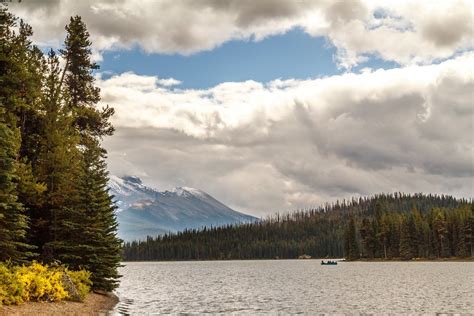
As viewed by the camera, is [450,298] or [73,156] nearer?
[73,156]

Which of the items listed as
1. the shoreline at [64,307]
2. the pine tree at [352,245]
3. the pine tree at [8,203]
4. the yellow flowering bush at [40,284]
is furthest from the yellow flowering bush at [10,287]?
the pine tree at [352,245]

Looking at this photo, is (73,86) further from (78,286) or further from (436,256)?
(436,256)

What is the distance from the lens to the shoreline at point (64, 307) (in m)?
25.4

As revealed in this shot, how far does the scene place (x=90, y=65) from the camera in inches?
1989

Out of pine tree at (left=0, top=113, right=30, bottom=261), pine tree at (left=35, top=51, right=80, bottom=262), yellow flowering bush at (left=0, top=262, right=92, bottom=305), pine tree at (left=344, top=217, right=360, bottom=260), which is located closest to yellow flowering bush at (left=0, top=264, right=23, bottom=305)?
yellow flowering bush at (left=0, top=262, right=92, bottom=305)

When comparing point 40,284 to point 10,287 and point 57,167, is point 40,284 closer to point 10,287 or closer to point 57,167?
point 10,287

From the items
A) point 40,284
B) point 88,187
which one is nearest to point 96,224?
point 88,187

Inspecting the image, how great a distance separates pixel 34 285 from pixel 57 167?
551 inches

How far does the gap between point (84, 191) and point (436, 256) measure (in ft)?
512

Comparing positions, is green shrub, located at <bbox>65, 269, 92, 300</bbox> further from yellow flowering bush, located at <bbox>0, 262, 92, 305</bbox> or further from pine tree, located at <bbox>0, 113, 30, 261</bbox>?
pine tree, located at <bbox>0, 113, 30, 261</bbox>

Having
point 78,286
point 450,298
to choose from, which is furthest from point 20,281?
point 450,298

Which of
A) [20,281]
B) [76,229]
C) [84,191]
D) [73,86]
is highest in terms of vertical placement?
[73,86]

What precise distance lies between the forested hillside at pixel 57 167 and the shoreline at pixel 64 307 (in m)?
4.33

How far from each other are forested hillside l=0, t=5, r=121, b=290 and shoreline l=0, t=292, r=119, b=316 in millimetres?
4330
